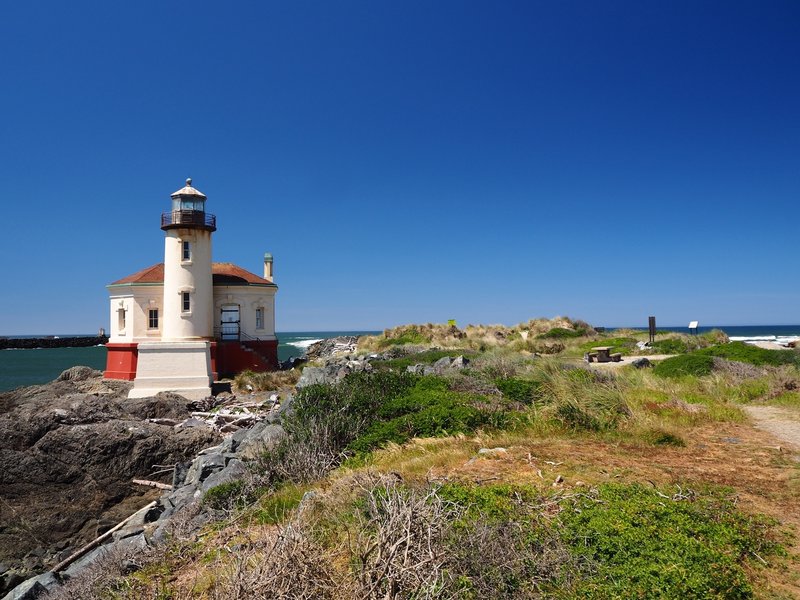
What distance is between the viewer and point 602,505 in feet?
16.6

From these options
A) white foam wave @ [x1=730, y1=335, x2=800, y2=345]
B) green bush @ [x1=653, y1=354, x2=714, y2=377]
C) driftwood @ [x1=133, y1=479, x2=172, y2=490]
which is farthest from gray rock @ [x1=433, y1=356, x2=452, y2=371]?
white foam wave @ [x1=730, y1=335, x2=800, y2=345]

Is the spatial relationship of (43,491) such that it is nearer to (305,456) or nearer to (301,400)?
(301,400)

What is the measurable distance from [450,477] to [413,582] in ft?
9.39

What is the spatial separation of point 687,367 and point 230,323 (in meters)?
24.8

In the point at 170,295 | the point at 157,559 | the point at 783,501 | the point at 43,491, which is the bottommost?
the point at 43,491

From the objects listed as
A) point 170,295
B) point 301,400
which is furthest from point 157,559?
point 170,295

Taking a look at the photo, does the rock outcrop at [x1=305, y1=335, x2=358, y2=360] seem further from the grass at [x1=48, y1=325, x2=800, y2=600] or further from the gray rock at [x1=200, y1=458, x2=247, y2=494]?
the gray rock at [x1=200, y1=458, x2=247, y2=494]

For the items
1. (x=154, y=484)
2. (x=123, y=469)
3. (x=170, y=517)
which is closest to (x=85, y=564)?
(x=170, y=517)

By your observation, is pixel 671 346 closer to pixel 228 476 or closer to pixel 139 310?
pixel 228 476

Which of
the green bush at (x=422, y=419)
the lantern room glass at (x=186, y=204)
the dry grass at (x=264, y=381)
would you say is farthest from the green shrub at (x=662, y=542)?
the lantern room glass at (x=186, y=204)

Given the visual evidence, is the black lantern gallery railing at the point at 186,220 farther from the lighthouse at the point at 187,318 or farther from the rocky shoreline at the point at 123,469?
the rocky shoreline at the point at 123,469

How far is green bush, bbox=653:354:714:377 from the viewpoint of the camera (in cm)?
1494

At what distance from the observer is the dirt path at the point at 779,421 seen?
8.32 m

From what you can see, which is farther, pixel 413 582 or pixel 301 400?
pixel 301 400
